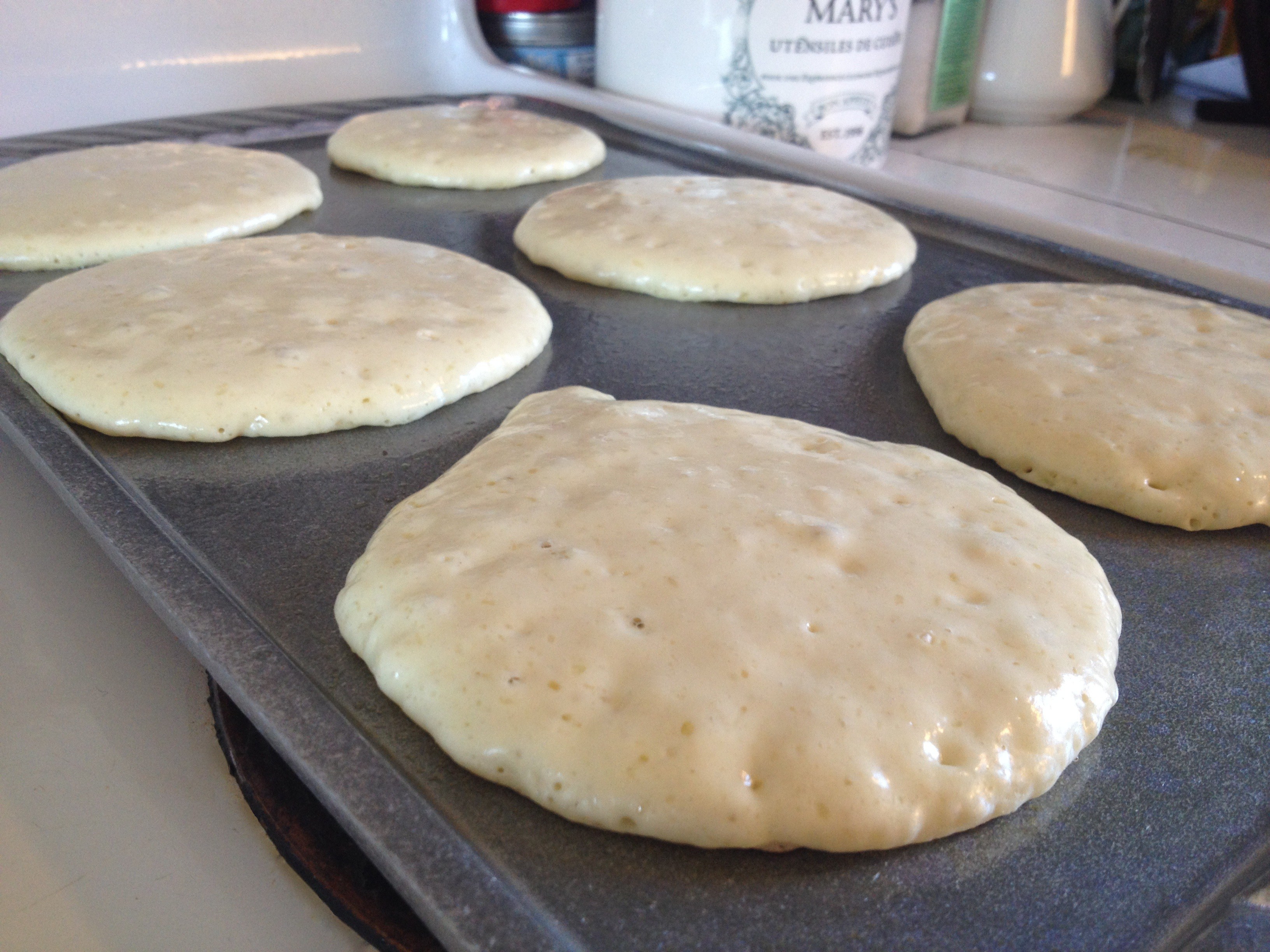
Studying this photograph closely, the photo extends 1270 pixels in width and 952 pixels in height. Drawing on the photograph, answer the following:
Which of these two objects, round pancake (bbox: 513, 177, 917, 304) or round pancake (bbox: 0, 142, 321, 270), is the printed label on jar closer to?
round pancake (bbox: 513, 177, 917, 304)

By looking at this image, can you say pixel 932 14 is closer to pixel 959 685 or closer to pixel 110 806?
pixel 959 685

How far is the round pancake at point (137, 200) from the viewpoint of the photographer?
4.24 feet

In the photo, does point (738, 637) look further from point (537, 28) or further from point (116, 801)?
point (537, 28)

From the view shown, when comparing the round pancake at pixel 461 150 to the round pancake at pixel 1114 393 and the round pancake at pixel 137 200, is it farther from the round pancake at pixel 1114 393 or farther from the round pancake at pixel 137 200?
the round pancake at pixel 1114 393

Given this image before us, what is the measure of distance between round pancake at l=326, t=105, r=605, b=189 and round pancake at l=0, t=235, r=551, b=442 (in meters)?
0.39

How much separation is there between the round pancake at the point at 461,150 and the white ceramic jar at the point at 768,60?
0.88 feet

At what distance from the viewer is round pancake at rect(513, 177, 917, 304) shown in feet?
4.30

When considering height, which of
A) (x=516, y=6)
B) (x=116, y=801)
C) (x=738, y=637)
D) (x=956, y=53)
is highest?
(x=516, y=6)

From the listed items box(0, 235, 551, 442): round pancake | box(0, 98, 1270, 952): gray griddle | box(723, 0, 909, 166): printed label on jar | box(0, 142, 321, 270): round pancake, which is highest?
box(723, 0, 909, 166): printed label on jar

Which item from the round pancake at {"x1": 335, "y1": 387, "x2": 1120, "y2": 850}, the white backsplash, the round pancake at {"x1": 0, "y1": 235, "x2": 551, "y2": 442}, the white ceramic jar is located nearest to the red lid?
the white backsplash

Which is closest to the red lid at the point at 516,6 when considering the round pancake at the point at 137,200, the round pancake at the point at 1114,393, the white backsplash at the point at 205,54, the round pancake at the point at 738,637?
the white backsplash at the point at 205,54

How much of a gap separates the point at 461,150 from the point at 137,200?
502mm

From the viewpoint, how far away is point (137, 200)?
138 cm

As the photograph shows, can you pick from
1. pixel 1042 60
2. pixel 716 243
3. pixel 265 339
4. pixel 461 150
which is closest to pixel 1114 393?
pixel 716 243
